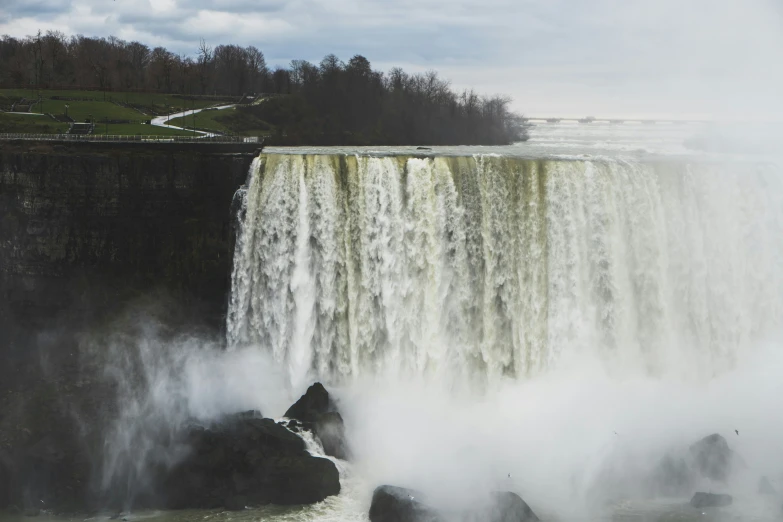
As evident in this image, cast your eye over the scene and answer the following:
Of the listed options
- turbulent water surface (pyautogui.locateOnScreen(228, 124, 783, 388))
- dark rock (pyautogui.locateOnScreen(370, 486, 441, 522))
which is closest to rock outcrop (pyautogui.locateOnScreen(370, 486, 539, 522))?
dark rock (pyautogui.locateOnScreen(370, 486, 441, 522))

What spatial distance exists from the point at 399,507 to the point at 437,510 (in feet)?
3.76

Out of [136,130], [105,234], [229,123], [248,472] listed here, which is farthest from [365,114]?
[248,472]

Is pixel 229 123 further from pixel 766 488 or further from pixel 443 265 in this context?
pixel 766 488

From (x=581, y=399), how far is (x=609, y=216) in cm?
681

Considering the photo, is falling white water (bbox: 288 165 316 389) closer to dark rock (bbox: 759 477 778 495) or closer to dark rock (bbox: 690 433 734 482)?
dark rock (bbox: 690 433 734 482)

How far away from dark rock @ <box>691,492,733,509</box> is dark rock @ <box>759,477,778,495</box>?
126 centimetres

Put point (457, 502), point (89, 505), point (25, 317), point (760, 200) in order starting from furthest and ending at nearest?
point (760, 200), point (25, 317), point (89, 505), point (457, 502)

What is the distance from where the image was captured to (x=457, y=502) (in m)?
24.5

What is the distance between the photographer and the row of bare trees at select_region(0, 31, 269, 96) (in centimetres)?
6962

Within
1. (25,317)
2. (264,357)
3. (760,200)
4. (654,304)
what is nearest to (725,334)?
(654,304)

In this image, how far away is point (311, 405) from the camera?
28.3 metres

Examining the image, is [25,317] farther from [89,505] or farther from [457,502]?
[457,502]

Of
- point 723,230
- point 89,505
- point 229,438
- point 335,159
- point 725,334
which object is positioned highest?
point 335,159

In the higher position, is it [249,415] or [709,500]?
[249,415]
